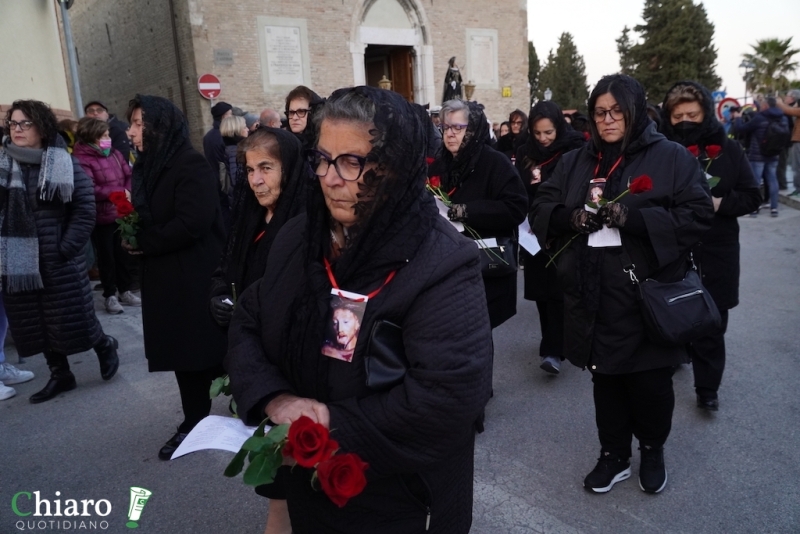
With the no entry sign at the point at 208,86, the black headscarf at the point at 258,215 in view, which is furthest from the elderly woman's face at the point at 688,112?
the no entry sign at the point at 208,86

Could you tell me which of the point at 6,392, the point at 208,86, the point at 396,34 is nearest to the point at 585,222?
the point at 6,392

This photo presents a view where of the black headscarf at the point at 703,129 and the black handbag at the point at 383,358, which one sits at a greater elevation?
the black headscarf at the point at 703,129

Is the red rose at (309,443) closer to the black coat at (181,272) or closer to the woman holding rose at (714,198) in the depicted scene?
the black coat at (181,272)

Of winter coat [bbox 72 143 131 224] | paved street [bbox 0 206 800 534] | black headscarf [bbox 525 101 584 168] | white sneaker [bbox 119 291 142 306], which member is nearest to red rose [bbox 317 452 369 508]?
paved street [bbox 0 206 800 534]

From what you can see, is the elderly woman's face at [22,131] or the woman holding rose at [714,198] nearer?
the woman holding rose at [714,198]

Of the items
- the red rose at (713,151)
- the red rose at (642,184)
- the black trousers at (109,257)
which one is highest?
the red rose at (713,151)

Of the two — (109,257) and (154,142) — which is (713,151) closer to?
(154,142)

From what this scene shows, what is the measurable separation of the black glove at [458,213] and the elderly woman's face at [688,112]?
4.78 ft

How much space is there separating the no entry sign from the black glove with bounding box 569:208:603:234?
1519cm

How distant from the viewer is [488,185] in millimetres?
3852

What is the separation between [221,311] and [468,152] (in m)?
1.85

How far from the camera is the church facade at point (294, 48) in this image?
55.7 ft

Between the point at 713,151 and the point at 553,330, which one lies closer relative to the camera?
the point at 713,151

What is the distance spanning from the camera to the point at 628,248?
2.88 meters
